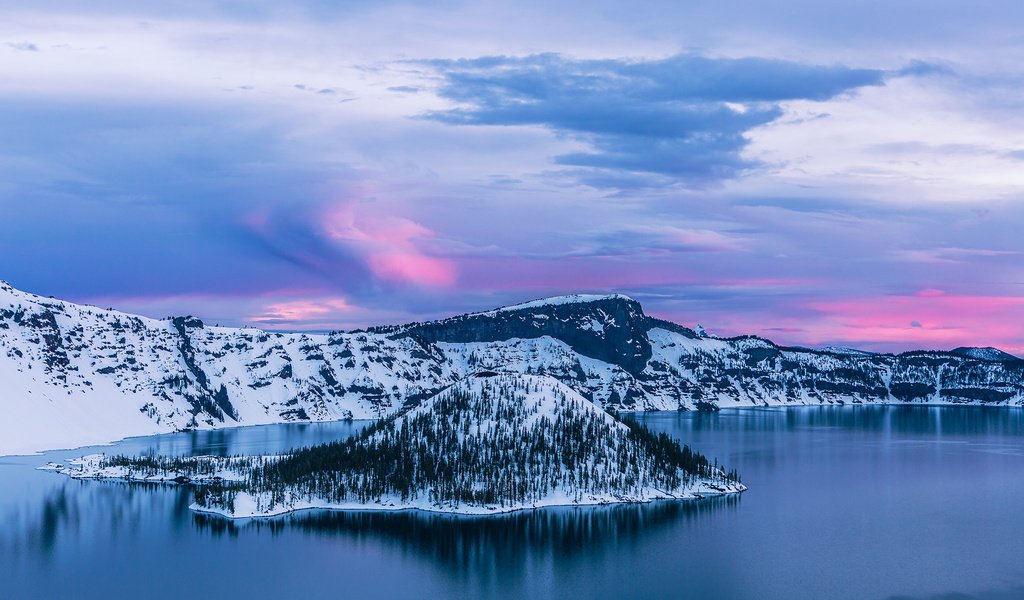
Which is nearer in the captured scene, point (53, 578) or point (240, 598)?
point (240, 598)

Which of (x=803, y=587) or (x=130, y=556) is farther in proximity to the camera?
(x=130, y=556)

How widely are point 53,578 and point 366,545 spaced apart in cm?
5398

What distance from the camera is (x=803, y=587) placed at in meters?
149

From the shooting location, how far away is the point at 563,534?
192500 mm

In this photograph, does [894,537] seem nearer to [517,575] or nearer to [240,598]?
[517,575]

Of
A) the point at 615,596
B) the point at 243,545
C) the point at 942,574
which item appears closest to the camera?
the point at 615,596

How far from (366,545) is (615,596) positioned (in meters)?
58.0

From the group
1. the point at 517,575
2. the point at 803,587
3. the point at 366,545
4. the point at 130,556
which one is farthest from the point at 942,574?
the point at 130,556

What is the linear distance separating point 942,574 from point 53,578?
146m

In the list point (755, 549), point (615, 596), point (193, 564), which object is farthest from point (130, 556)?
point (755, 549)

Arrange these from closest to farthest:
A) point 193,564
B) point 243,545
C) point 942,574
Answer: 1. point 942,574
2. point 193,564
3. point 243,545

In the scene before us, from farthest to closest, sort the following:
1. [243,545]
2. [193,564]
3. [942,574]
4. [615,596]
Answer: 1. [243,545]
2. [193,564]
3. [942,574]
4. [615,596]

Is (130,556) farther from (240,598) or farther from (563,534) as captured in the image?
(563,534)

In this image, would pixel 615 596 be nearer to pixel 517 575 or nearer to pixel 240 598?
pixel 517 575
